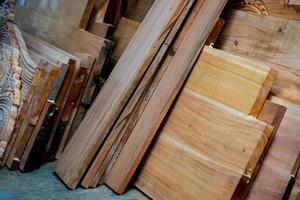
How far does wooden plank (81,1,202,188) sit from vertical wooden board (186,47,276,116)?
0.43ft

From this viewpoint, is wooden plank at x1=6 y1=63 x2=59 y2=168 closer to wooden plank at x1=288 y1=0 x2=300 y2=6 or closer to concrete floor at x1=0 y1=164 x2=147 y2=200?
concrete floor at x1=0 y1=164 x2=147 y2=200

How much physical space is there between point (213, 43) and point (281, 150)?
46 centimetres

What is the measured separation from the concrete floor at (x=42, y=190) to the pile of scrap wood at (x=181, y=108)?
3 centimetres

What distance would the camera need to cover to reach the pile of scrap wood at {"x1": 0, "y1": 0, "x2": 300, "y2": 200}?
104 cm

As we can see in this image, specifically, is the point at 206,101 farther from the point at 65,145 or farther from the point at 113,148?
the point at 65,145

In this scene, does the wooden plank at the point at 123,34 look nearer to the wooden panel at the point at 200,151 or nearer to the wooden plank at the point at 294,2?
the wooden panel at the point at 200,151

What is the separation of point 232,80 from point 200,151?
0.26 metres

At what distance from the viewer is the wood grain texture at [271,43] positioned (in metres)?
1.11

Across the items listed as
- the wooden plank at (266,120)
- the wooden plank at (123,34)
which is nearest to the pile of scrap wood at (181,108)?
the wooden plank at (266,120)

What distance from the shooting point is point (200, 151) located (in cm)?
112

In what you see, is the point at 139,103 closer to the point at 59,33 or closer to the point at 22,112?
the point at 22,112

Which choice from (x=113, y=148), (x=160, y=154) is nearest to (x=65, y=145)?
(x=113, y=148)

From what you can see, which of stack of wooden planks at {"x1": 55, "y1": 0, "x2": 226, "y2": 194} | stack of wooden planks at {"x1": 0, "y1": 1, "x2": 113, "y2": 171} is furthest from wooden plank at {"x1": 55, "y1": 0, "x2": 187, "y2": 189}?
stack of wooden planks at {"x1": 0, "y1": 1, "x2": 113, "y2": 171}

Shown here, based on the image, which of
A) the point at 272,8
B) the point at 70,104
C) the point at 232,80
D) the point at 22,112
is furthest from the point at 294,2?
the point at 22,112
